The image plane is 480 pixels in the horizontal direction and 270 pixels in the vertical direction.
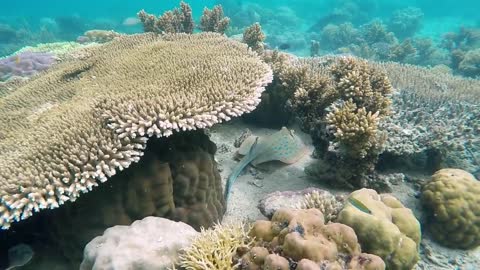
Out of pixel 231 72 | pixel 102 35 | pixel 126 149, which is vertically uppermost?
pixel 102 35

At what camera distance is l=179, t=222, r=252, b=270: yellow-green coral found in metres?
2.57

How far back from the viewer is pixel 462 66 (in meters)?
16.3

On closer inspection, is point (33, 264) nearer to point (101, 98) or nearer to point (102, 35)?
point (101, 98)

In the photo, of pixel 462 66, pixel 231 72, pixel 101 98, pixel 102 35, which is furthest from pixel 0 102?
pixel 462 66

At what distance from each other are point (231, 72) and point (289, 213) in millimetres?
2151

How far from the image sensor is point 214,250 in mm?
2648

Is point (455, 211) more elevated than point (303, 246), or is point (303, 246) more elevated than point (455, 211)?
point (303, 246)

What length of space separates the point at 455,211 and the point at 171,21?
6956 mm

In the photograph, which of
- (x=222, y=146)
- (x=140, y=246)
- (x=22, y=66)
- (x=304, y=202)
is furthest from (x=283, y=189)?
(x=22, y=66)

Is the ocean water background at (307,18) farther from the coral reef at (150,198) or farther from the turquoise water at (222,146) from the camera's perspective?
the coral reef at (150,198)

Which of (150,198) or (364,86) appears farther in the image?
(364,86)

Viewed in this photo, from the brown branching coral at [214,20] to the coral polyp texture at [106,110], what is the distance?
9.24ft

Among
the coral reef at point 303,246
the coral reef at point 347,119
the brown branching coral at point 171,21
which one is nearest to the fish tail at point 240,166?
the coral reef at point 347,119

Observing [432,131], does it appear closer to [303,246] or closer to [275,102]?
[275,102]
